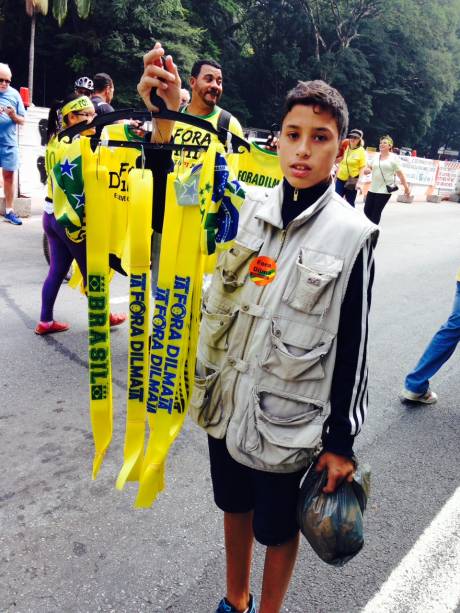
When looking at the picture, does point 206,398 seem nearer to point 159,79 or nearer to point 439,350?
point 159,79

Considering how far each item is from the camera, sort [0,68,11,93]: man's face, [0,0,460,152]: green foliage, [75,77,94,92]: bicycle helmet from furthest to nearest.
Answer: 1. [0,0,460,152]: green foliage
2. [0,68,11,93]: man's face
3. [75,77,94,92]: bicycle helmet

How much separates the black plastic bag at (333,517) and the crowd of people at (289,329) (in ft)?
0.12

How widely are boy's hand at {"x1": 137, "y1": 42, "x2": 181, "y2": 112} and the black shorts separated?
1092 mm

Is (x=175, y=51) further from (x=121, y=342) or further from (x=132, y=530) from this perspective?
(x=132, y=530)

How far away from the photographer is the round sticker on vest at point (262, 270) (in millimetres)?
1561

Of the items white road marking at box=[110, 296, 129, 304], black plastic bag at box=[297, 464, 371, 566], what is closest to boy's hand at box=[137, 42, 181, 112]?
black plastic bag at box=[297, 464, 371, 566]

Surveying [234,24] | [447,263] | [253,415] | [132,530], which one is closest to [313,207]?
[253,415]

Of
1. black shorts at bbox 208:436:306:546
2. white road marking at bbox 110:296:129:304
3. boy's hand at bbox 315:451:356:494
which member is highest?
boy's hand at bbox 315:451:356:494

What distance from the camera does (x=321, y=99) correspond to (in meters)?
1.48

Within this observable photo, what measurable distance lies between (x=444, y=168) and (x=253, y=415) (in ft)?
79.2

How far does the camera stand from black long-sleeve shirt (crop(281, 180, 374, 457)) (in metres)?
1.52

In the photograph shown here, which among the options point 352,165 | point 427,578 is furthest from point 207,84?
point 352,165

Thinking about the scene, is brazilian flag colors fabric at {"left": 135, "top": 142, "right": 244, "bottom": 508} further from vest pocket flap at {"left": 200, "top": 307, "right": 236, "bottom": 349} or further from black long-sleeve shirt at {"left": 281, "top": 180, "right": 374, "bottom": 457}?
black long-sleeve shirt at {"left": 281, "top": 180, "right": 374, "bottom": 457}

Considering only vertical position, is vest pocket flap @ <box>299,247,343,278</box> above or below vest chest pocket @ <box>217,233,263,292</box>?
above
